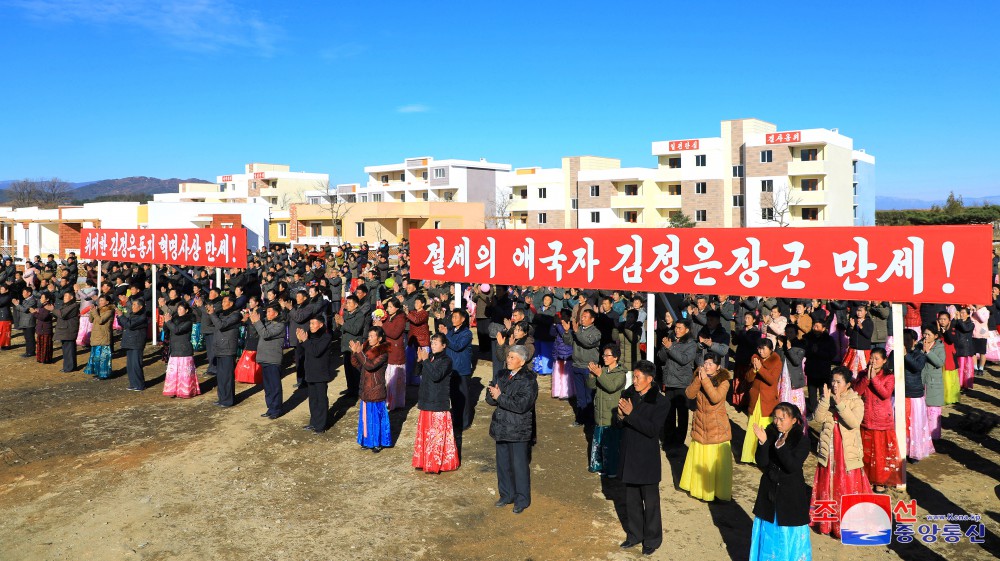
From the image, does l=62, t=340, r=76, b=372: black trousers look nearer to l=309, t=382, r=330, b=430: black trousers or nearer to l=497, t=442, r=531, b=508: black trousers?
l=309, t=382, r=330, b=430: black trousers

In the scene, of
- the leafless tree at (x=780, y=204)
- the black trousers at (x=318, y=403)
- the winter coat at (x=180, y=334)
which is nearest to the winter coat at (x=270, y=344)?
the black trousers at (x=318, y=403)

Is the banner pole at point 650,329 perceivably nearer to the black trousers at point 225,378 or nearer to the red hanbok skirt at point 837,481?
the red hanbok skirt at point 837,481

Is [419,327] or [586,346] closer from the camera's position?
[586,346]

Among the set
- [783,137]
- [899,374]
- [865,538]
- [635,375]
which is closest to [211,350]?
[635,375]

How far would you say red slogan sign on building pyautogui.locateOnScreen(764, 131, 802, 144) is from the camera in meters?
48.7

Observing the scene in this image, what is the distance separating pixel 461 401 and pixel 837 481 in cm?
502

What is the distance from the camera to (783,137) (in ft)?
161

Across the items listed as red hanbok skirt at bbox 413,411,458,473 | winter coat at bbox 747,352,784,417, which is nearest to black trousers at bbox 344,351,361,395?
red hanbok skirt at bbox 413,411,458,473

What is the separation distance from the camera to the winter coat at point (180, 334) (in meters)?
11.7

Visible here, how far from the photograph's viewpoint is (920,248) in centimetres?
703

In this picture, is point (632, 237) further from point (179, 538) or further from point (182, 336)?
point (182, 336)

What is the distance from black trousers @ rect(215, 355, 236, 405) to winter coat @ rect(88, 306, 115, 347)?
351cm

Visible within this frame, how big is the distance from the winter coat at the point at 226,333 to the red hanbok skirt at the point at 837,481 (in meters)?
8.49

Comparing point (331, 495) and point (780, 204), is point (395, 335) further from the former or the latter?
point (780, 204)
